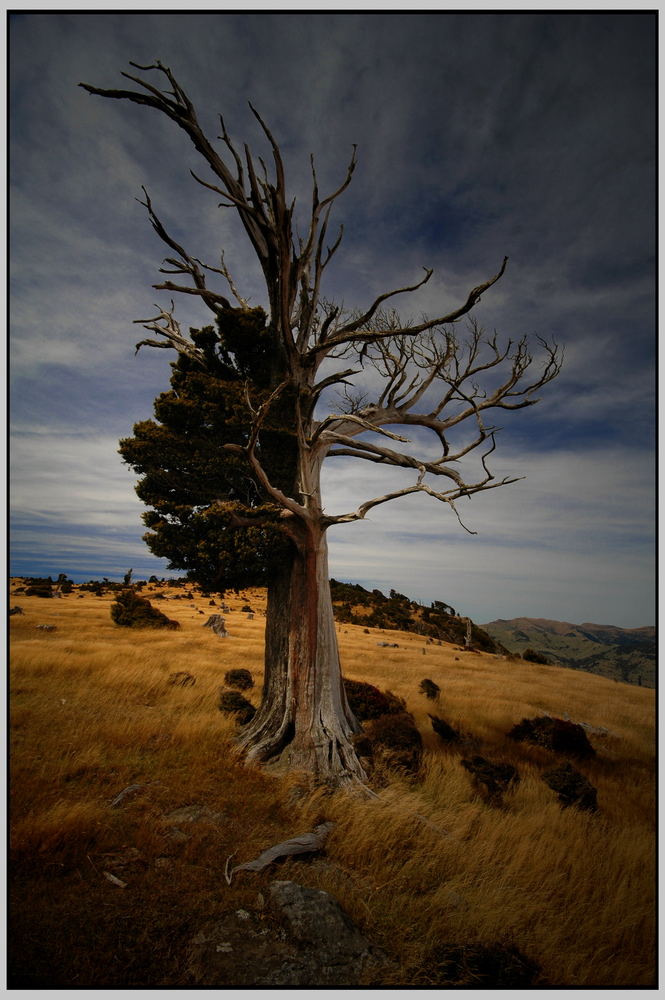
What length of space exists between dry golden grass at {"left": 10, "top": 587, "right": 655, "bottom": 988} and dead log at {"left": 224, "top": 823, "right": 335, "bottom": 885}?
128 mm

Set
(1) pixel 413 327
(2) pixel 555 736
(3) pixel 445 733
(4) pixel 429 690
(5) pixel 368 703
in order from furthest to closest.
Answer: (4) pixel 429 690
(5) pixel 368 703
(2) pixel 555 736
(3) pixel 445 733
(1) pixel 413 327

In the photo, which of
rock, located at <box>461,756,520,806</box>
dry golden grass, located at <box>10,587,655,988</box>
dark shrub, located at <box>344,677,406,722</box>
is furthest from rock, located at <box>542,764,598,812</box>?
dark shrub, located at <box>344,677,406,722</box>

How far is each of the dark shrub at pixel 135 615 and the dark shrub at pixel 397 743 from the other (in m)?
17.4

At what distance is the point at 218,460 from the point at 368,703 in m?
7.51

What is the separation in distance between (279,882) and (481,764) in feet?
19.8

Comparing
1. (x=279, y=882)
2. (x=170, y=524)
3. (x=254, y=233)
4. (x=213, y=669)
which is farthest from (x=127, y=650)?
(x=254, y=233)

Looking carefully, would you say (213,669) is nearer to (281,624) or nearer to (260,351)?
(281,624)

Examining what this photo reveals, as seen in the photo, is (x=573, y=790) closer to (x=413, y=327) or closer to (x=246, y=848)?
(x=246, y=848)

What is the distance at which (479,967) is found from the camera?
11.5 feet

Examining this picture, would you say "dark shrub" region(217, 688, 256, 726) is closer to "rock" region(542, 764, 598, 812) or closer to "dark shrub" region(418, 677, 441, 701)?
"rock" region(542, 764, 598, 812)

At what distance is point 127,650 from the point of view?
48.7 feet

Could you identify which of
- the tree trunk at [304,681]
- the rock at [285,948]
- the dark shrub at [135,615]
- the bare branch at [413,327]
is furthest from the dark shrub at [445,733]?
the dark shrub at [135,615]

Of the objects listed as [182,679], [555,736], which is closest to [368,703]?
[555,736]

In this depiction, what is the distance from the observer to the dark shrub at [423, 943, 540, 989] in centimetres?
342
